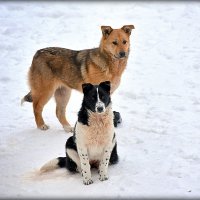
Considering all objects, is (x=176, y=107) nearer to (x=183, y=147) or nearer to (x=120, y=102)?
(x=120, y=102)

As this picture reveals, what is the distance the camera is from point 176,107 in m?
9.67

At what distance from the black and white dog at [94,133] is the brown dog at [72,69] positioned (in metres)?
1.95

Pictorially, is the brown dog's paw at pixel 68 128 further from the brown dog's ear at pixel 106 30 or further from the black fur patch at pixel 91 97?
the black fur patch at pixel 91 97

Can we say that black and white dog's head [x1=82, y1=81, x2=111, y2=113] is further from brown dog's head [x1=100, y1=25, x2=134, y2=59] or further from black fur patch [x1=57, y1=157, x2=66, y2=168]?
brown dog's head [x1=100, y1=25, x2=134, y2=59]

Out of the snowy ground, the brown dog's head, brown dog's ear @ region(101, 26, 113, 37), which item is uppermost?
brown dog's ear @ region(101, 26, 113, 37)

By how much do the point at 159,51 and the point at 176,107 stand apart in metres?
3.56

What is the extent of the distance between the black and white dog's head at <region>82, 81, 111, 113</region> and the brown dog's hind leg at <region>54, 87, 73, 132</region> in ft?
8.57

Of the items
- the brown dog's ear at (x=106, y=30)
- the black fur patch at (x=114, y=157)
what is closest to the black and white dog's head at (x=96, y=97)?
the black fur patch at (x=114, y=157)

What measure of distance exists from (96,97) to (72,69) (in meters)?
2.53

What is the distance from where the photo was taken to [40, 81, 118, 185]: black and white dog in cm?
632

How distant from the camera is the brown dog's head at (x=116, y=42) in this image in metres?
Answer: 8.16

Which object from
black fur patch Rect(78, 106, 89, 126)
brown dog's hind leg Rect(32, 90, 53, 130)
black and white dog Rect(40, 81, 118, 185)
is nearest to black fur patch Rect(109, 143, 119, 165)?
black and white dog Rect(40, 81, 118, 185)

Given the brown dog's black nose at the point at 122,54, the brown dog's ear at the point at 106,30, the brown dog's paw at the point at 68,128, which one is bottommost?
the brown dog's paw at the point at 68,128

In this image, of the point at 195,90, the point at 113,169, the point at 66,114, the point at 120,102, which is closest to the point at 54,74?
the point at 66,114
